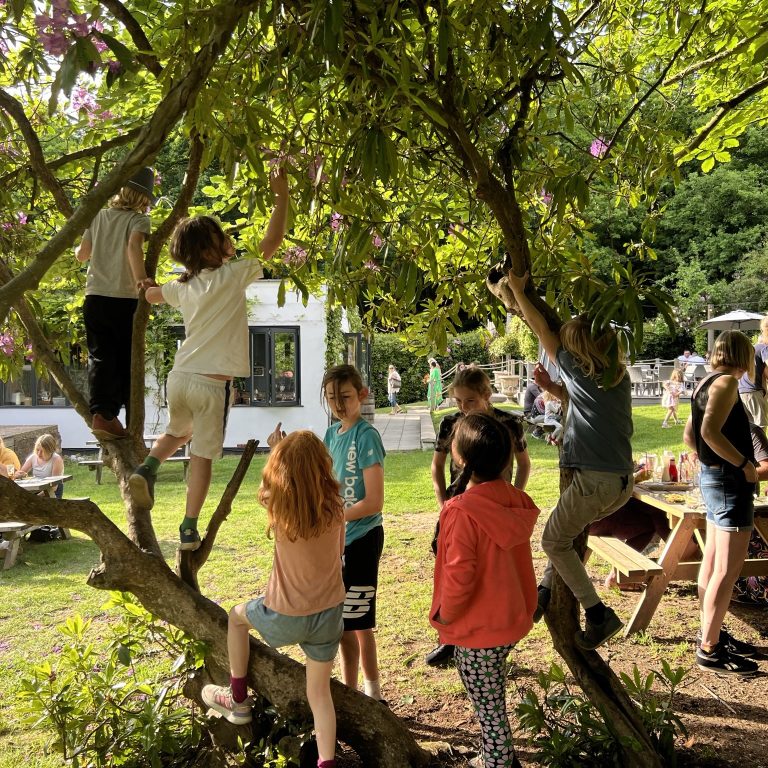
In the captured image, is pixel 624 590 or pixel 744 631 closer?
pixel 744 631

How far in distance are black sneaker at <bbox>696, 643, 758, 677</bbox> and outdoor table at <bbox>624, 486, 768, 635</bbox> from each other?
1.78ft

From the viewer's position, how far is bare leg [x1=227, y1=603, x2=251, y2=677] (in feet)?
9.49

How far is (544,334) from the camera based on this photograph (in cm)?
289

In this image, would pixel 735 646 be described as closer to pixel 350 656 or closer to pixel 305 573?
pixel 350 656

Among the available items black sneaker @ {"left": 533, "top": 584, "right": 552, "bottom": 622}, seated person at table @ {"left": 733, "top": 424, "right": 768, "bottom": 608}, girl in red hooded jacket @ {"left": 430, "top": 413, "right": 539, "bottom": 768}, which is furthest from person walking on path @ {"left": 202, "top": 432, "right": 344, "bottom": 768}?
seated person at table @ {"left": 733, "top": 424, "right": 768, "bottom": 608}

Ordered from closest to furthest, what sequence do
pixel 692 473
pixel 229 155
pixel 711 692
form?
pixel 229 155 → pixel 711 692 → pixel 692 473

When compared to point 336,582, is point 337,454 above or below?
above

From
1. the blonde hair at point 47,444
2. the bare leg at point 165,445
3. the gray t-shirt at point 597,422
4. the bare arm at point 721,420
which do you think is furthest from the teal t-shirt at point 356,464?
the blonde hair at point 47,444

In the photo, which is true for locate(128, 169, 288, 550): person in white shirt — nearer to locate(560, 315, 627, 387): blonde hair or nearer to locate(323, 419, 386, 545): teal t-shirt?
locate(323, 419, 386, 545): teal t-shirt

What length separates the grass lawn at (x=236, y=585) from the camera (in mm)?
4281

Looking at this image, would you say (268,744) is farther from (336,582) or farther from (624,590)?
(624,590)

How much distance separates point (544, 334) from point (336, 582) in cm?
126

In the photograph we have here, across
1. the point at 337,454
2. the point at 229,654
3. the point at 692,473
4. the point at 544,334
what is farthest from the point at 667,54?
the point at 229,654

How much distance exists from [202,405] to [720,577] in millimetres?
3036
